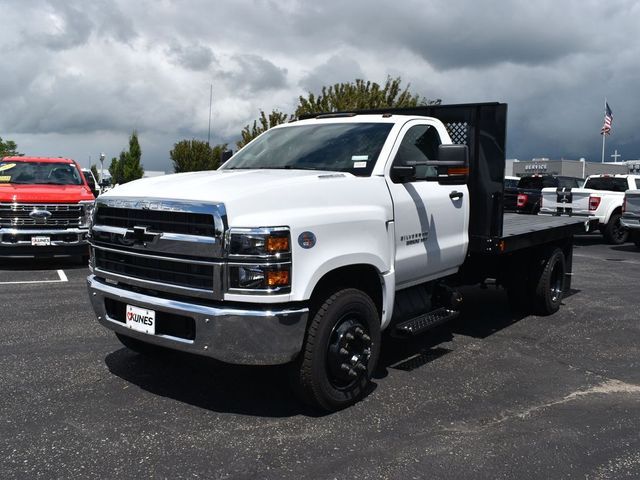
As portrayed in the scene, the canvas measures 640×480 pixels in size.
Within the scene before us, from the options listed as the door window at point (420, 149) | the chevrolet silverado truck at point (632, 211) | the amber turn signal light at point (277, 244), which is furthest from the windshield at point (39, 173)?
the chevrolet silverado truck at point (632, 211)

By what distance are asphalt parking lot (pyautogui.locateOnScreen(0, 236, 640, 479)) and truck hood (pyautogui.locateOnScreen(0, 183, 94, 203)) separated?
4282mm

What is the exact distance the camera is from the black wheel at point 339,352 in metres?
4.01

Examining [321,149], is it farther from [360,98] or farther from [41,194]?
[360,98]

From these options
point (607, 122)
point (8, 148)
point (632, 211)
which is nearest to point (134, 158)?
point (8, 148)

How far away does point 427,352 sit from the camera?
5879mm

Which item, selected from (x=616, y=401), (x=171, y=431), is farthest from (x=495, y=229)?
(x=171, y=431)

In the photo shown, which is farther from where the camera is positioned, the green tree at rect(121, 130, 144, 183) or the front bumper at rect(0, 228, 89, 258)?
the green tree at rect(121, 130, 144, 183)

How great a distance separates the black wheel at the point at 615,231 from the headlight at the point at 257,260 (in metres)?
15.6

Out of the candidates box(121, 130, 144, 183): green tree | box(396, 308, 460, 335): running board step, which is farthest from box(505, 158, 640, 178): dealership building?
box(396, 308, 460, 335): running board step

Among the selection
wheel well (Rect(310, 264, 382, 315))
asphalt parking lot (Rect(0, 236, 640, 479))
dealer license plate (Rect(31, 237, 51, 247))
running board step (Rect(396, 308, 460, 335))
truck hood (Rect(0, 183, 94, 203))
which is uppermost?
truck hood (Rect(0, 183, 94, 203))

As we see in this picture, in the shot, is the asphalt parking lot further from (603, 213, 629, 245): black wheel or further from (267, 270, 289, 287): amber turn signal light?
(603, 213, 629, 245): black wheel

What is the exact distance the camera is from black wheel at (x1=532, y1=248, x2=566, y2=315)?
7270 mm

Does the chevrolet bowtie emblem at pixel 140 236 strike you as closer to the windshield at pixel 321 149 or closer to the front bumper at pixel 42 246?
the windshield at pixel 321 149

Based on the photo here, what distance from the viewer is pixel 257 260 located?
12.1 ft
